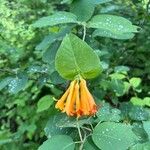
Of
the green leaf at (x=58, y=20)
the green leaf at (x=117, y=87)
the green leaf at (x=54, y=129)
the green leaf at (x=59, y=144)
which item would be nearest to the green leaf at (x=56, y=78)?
the green leaf at (x=54, y=129)

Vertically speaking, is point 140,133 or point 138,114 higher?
point 140,133

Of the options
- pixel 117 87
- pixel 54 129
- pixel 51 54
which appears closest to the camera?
pixel 54 129

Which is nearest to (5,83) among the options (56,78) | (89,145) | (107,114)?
(56,78)

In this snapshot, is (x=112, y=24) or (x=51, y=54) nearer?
(x=112, y=24)

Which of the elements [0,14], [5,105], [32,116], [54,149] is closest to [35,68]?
[0,14]

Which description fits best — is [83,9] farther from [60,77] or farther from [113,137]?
[113,137]

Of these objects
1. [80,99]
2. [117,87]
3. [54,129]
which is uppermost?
[80,99]

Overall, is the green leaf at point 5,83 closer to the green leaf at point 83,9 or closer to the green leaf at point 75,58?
the green leaf at point 83,9
